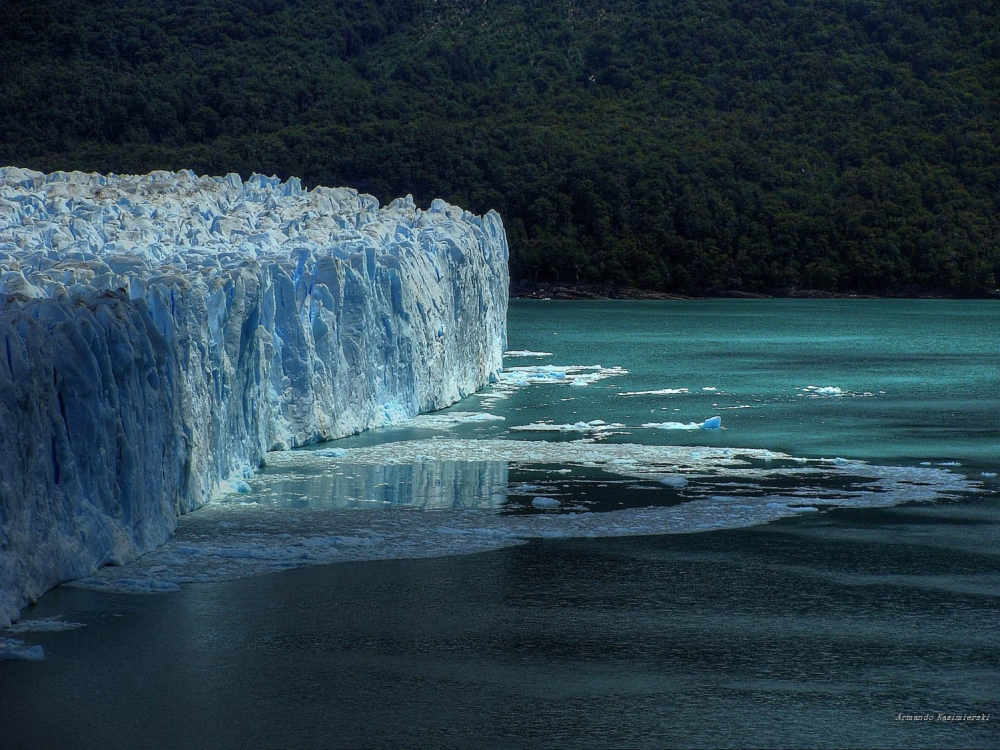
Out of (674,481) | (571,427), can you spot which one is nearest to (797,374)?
(571,427)

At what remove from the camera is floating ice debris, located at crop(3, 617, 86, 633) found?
8.02 metres

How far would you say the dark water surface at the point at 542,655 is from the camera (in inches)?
268

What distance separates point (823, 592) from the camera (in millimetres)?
9320

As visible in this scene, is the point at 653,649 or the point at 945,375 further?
the point at 945,375

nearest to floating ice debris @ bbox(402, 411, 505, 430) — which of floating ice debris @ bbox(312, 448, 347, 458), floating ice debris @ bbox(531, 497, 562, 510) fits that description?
floating ice debris @ bbox(312, 448, 347, 458)

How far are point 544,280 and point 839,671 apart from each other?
54223mm

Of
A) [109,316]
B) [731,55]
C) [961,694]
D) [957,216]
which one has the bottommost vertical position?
[961,694]

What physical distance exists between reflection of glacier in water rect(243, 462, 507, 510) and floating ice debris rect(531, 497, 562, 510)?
0.31 meters

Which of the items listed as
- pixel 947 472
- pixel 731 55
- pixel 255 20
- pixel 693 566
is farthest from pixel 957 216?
pixel 693 566

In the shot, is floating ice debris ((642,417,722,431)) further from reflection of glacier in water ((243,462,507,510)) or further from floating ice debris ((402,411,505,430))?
reflection of glacier in water ((243,462,507,510))

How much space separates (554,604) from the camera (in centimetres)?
894

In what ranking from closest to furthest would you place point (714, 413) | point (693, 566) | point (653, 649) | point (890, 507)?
point (653, 649), point (693, 566), point (890, 507), point (714, 413)

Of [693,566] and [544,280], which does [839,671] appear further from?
[544,280]

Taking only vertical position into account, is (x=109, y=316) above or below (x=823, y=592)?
above
